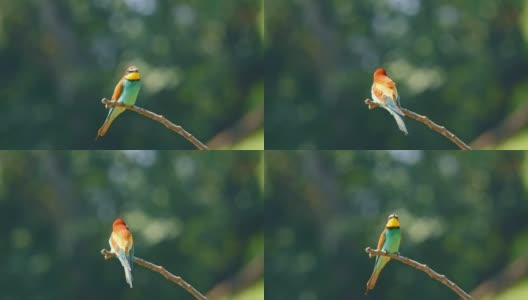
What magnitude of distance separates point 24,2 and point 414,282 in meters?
3.18

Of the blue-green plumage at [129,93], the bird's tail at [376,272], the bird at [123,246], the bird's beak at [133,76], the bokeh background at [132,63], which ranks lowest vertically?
the bird at [123,246]

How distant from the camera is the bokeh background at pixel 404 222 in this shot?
5895mm

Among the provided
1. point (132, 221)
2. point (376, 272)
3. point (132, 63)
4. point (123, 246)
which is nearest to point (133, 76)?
point (123, 246)

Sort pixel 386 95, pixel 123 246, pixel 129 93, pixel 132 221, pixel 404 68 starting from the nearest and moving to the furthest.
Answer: pixel 123 246 < pixel 386 95 < pixel 129 93 < pixel 132 221 < pixel 404 68

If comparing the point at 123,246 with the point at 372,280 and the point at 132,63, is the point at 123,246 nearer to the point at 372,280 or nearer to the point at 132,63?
the point at 372,280

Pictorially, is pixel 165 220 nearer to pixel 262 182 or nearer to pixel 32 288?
pixel 262 182

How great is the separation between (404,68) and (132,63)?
5.48ft

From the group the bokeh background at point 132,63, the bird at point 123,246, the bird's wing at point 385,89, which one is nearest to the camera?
the bird at point 123,246

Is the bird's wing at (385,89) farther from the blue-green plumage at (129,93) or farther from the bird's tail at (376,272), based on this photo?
the blue-green plumage at (129,93)

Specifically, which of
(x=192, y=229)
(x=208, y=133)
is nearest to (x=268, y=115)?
(x=208, y=133)

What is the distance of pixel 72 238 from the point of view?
20.3 feet

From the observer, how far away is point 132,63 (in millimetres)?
→ 6285

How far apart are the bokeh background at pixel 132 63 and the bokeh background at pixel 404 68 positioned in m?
0.36

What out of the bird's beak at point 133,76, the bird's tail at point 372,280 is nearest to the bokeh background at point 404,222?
the bird's tail at point 372,280
